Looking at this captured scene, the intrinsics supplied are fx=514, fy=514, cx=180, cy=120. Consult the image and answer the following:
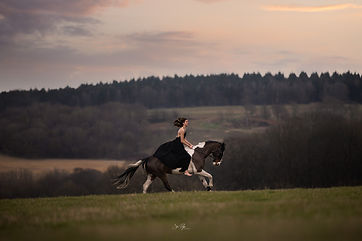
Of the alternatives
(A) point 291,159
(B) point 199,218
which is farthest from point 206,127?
(B) point 199,218

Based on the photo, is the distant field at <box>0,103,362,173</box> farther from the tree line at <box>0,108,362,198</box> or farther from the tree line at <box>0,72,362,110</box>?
the tree line at <box>0,108,362,198</box>

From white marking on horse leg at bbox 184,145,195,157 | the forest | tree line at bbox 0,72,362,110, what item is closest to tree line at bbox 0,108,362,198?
the forest

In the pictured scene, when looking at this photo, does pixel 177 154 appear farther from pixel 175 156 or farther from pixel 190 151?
pixel 190 151

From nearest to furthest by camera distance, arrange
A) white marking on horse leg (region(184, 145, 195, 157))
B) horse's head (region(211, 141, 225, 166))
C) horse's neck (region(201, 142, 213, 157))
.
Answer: white marking on horse leg (region(184, 145, 195, 157)) < horse's neck (region(201, 142, 213, 157)) < horse's head (region(211, 141, 225, 166))

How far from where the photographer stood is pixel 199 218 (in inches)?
502

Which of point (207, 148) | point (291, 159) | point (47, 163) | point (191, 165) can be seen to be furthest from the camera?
point (47, 163)

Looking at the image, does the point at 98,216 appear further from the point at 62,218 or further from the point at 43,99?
the point at 43,99

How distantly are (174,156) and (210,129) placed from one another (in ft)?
373

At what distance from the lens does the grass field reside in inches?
421

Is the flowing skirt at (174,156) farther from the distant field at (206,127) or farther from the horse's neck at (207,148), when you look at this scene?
the distant field at (206,127)

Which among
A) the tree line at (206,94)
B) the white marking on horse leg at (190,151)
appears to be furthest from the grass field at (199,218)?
the tree line at (206,94)

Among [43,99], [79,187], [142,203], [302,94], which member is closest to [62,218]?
[142,203]

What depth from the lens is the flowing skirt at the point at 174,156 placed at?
64.8 ft

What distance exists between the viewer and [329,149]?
71625mm
